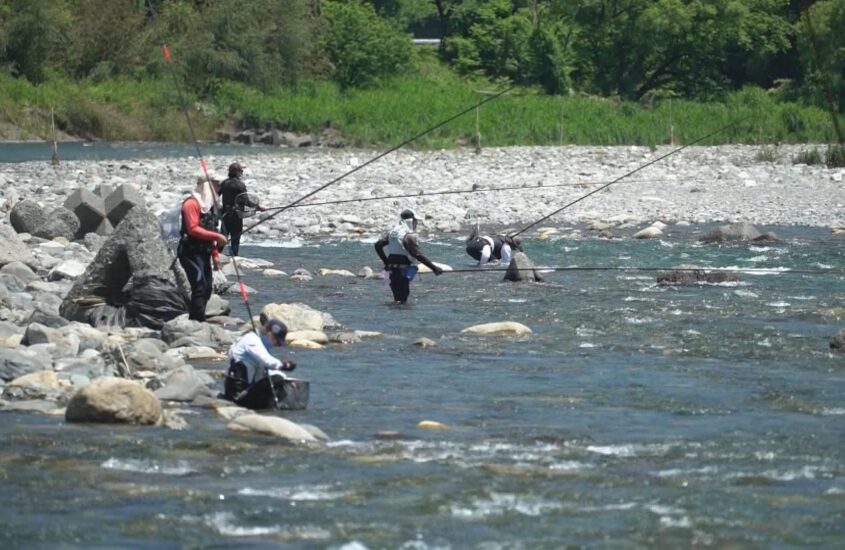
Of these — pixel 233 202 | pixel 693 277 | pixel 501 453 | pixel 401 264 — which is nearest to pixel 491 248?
pixel 693 277

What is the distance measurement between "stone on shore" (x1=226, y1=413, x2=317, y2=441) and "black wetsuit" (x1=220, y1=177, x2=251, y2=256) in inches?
341

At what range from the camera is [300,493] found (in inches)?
356

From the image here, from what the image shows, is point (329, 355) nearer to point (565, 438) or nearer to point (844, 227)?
point (565, 438)

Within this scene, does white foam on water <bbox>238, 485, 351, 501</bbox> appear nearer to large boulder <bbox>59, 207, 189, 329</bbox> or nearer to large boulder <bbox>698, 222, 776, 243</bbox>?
large boulder <bbox>59, 207, 189, 329</bbox>

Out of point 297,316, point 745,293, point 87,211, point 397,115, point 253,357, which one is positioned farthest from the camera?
point 397,115

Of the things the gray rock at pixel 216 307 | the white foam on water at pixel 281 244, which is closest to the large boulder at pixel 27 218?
the white foam on water at pixel 281 244

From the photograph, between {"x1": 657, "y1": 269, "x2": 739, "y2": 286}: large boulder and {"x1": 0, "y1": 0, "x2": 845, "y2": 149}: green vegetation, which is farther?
{"x1": 0, "y1": 0, "x2": 845, "y2": 149}: green vegetation

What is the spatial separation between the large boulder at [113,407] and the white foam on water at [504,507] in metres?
2.71

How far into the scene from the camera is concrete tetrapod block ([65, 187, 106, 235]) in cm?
2266

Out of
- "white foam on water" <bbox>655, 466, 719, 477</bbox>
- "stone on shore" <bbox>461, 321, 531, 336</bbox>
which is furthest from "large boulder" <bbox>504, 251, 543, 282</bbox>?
"white foam on water" <bbox>655, 466, 719, 477</bbox>

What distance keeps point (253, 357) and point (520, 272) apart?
8819 millimetres

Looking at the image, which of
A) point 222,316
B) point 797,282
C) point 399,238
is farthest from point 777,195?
point 222,316

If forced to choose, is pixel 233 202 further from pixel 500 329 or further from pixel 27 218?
pixel 500 329

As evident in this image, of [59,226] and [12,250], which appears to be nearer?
[12,250]
